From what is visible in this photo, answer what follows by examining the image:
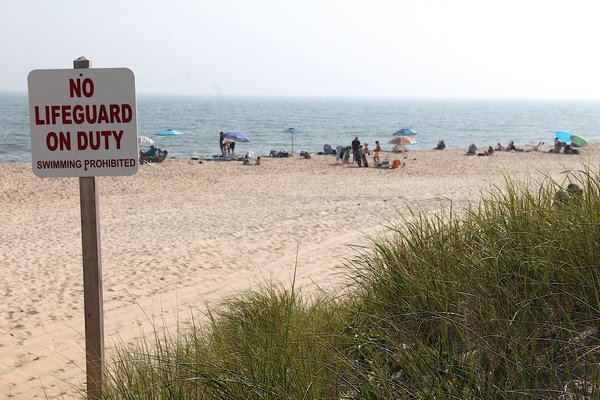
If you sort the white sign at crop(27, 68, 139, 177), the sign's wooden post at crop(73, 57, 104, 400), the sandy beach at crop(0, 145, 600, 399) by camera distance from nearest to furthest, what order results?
the white sign at crop(27, 68, 139, 177), the sign's wooden post at crop(73, 57, 104, 400), the sandy beach at crop(0, 145, 600, 399)

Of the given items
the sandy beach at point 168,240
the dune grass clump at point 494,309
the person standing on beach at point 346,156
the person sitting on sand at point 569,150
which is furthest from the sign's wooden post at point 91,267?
the person sitting on sand at point 569,150

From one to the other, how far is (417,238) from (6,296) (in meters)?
5.67

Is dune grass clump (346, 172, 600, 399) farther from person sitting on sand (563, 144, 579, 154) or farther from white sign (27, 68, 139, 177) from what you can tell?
person sitting on sand (563, 144, 579, 154)

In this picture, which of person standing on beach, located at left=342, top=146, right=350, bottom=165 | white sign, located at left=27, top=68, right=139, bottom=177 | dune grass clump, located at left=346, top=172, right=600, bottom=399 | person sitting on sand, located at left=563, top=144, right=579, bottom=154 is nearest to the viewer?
dune grass clump, located at left=346, top=172, right=600, bottom=399

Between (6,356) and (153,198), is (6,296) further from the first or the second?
(153,198)

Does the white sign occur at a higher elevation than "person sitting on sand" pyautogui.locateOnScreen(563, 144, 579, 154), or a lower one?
higher

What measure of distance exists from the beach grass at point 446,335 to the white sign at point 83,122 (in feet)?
4.10

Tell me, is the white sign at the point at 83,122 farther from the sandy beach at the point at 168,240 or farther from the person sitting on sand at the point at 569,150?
the person sitting on sand at the point at 569,150

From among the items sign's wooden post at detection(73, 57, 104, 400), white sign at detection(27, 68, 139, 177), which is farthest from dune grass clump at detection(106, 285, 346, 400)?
white sign at detection(27, 68, 139, 177)

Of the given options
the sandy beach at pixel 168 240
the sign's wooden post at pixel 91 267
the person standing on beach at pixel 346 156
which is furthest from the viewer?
the person standing on beach at pixel 346 156

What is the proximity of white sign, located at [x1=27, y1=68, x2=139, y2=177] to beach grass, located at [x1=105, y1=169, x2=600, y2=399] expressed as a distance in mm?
1249

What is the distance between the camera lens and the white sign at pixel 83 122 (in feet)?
13.3

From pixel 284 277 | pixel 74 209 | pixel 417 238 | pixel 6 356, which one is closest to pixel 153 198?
pixel 74 209

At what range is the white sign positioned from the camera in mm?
4051
